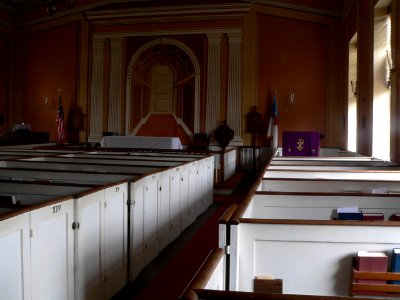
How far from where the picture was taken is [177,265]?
14.0 feet

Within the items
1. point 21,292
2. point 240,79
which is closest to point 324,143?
point 240,79

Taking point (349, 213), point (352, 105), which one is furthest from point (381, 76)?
point (349, 213)

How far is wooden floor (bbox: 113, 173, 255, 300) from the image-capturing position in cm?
360

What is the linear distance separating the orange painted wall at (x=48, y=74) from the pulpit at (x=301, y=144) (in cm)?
688

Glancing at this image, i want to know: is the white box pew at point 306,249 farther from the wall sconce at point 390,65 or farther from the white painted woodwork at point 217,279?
the wall sconce at point 390,65

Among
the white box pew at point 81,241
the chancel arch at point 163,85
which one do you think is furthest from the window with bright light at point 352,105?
the white box pew at point 81,241

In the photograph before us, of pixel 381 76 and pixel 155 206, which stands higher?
pixel 381 76

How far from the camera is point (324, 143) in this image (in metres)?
11.4

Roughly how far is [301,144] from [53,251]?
20.8ft

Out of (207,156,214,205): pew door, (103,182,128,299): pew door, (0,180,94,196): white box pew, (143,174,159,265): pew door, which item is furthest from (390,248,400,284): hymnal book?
(207,156,214,205): pew door

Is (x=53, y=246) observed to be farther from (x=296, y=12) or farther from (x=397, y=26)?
(x=296, y=12)

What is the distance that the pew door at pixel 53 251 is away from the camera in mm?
2445

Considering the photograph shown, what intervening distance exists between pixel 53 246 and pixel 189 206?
3.35 m

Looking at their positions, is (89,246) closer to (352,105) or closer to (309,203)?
(309,203)
